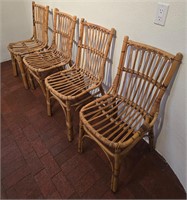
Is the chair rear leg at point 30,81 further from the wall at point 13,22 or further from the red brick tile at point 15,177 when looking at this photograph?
the red brick tile at point 15,177

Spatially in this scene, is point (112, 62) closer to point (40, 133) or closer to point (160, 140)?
point (160, 140)

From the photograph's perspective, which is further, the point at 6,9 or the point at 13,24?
the point at 13,24

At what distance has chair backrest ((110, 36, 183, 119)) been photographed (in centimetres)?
110

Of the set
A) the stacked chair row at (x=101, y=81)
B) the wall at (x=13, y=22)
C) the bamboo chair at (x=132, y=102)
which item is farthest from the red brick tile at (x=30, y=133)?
the wall at (x=13, y=22)

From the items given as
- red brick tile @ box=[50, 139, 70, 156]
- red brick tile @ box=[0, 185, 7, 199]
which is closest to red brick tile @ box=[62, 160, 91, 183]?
red brick tile @ box=[50, 139, 70, 156]

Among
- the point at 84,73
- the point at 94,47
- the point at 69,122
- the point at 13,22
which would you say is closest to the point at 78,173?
the point at 69,122

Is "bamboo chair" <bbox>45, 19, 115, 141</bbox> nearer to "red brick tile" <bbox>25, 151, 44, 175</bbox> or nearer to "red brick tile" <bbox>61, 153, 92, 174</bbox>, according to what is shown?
"red brick tile" <bbox>61, 153, 92, 174</bbox>

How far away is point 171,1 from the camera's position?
968 millimetres

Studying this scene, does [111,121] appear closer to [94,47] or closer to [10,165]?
[94,47]

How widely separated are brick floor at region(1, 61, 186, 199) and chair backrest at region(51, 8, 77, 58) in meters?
0.73

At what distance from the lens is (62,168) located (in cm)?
141

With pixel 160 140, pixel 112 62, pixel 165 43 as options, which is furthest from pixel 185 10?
pixel 160 140

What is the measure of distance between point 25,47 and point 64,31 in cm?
60

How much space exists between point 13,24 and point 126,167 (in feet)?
7.90
